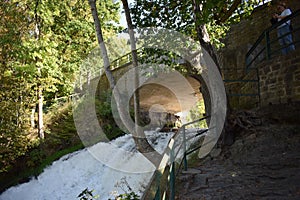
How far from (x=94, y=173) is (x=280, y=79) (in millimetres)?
6919

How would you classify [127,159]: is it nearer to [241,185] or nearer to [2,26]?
[241,185]

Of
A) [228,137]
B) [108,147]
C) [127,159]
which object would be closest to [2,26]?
[108,147]

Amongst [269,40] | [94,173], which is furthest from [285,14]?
[94,173]

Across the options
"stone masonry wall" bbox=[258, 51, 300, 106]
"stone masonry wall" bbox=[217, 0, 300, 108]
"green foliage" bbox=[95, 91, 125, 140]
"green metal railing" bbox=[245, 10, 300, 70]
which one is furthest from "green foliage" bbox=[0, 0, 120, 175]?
"stone masonry wall" bbox=[217, 0, 300, 108]

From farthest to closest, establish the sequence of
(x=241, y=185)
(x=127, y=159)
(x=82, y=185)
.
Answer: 1. (x=127, y=159)
2. (x=82, y=185)
3. (x=241, y=185)

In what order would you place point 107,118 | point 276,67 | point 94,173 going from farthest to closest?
point 107,118, point 94,173, point 276,67

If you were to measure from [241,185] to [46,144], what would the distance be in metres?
11.2

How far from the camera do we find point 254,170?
4336mm

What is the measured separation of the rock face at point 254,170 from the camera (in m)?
3.39

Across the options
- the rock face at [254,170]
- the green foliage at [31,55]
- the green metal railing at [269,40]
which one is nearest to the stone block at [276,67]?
the green metal railing at [269,40]

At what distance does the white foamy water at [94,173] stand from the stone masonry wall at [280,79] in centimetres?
407

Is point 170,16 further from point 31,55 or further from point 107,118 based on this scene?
point 107,118

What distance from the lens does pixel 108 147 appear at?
1144 cm

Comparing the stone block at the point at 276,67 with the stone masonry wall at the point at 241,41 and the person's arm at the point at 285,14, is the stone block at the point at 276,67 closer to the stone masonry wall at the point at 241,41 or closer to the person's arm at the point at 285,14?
the person's arm at the point at 285,14
